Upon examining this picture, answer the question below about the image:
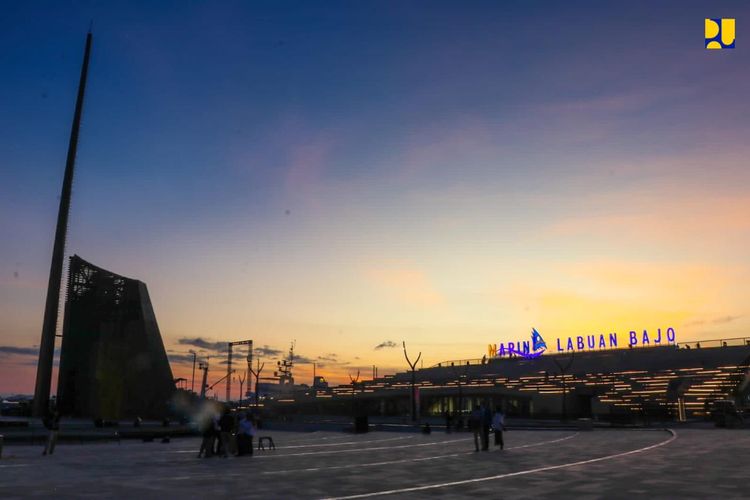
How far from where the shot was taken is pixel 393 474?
1812cm

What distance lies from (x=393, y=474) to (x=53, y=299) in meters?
55.3

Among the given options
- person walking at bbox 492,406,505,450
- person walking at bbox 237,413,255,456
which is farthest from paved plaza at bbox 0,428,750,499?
person walking at bbox 237,413,255,456

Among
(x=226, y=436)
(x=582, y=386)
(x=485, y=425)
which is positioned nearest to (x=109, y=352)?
(x=226, y=436)

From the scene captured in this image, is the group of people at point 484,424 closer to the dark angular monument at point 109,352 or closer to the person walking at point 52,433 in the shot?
→ the person walking at point 52,433

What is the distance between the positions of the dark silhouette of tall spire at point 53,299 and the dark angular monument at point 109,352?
523 inches

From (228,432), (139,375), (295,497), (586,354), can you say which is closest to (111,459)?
(228,432)

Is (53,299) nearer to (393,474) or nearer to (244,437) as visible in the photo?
(244,437)

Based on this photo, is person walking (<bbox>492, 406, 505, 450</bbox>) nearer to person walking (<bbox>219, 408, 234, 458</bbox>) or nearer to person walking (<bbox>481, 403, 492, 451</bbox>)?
person walking (<bbox>481, 403, 492, 451</bbox>)

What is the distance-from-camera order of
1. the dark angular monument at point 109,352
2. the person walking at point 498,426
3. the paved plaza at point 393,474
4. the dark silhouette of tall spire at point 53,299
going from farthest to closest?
the dark angular monument at point 109,352 → the dark silhouette of tall spire at point 53,299 → the person walking at point 498,426 → the paved plaza at point 393,474

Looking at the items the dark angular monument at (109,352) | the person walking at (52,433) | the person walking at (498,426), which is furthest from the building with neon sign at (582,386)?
the person walking at (52,433)

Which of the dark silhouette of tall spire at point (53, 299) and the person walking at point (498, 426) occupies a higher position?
the dark silhouette of tall spire at point (53, 299)

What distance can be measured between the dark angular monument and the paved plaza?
5419 centimetres

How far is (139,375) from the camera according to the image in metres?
79.4

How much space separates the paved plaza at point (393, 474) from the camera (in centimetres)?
1420
